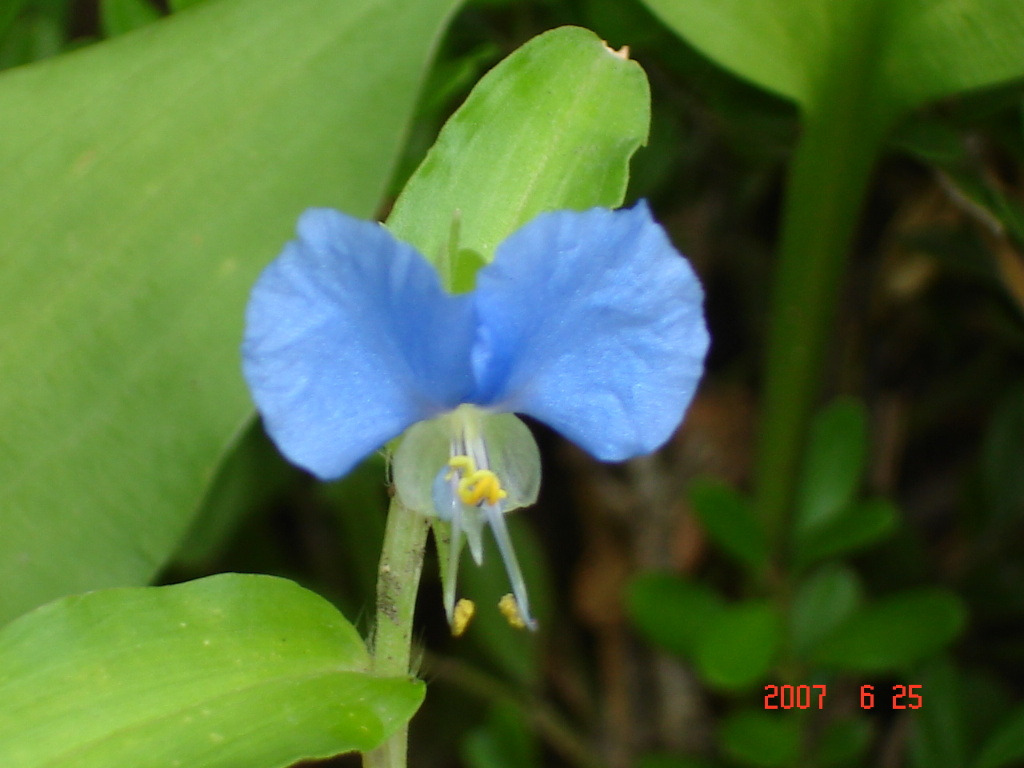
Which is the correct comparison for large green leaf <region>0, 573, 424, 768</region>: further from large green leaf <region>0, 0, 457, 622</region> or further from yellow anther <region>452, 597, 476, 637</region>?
large green leaf <region>0, 0, 457, 622</region>

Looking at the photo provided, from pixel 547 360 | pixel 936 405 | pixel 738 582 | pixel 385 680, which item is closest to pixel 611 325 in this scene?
pixel 547 360

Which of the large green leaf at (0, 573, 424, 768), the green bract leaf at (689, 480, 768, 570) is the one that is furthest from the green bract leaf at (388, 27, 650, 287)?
the green bract leaf at (689, 480, 768, 570)

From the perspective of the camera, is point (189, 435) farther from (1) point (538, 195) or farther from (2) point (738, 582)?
(2) point (738, 582)

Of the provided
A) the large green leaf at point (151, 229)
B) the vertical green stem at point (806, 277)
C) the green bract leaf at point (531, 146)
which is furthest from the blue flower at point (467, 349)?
the vertical green stem at point (806, 277)

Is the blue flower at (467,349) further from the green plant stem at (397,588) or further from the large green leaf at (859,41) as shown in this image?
the large green leaf at (859,41)
